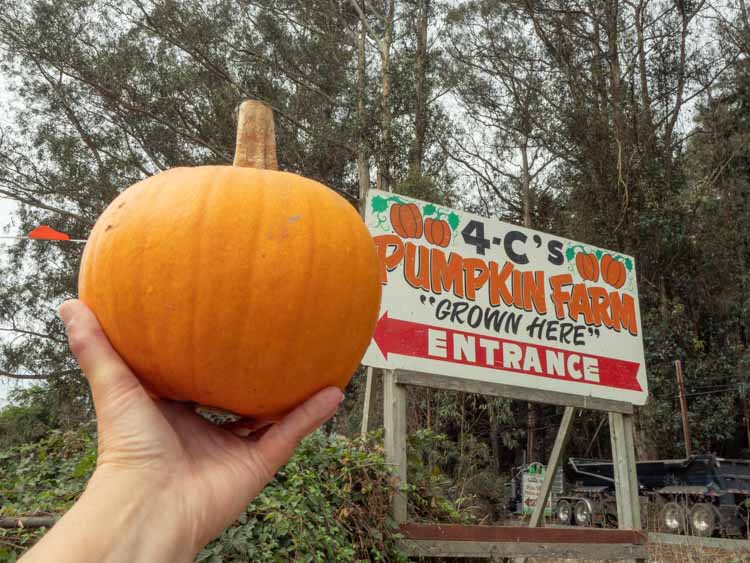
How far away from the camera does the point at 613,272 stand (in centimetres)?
519

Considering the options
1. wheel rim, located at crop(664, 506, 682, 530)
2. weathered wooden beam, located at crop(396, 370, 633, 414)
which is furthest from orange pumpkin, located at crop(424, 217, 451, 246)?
wheel rim, located at crop(664, 506, 682, 530)

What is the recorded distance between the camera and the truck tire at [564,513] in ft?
36.4

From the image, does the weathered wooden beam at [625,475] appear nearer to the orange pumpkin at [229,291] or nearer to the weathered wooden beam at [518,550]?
the weathered wooden beam at [518,550]

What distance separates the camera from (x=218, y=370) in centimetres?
104

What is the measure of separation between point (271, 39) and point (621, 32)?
27.0 ft

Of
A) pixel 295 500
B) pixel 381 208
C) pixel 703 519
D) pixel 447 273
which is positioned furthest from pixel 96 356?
pixel 703 519

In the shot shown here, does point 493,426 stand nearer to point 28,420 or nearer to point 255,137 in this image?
point 28,420

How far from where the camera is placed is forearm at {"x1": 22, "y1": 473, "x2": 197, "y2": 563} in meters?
0.86

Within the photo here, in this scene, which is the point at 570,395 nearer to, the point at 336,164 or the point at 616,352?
the point at 616,352

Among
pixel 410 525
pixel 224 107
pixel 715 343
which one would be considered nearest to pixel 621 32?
pixel 715 343

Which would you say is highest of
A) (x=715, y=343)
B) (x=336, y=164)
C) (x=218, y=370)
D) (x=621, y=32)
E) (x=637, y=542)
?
(x=621, y=32)

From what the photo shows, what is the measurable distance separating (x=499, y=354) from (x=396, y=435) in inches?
38.8

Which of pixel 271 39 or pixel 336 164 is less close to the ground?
pixel 271 39

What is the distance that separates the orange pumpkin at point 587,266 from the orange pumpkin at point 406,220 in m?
1.49
